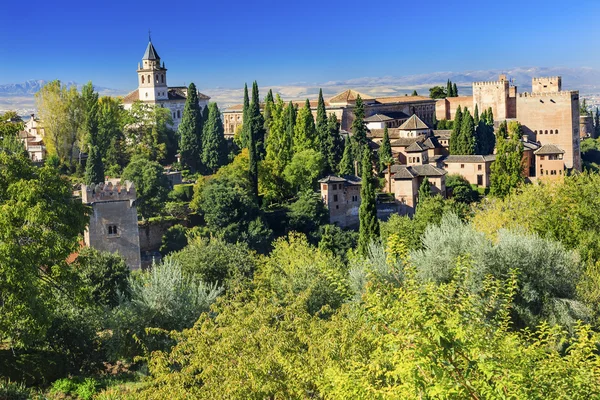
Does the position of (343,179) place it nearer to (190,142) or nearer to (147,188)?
(147,188)

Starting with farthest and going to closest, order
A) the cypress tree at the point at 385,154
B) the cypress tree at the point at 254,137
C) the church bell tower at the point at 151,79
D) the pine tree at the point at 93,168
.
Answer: the church bell tower at the point at 151,79 < the cypress tree at the point at 385,154 < the cypress tree at the point at 254,137 < the pine tree at the point at 93,168

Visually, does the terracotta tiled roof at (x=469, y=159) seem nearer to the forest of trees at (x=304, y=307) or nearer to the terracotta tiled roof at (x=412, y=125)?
the terracotta tiled roof at (x=412, y=125)

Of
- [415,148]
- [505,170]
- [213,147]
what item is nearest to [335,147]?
[415,148]

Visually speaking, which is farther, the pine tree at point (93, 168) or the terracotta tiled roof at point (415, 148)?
the terracotta tiled roof at point (415, 148)

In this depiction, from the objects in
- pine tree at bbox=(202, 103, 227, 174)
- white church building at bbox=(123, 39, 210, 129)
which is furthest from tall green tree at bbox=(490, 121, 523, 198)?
white church building at bbox=(123, 39, 210, 129)

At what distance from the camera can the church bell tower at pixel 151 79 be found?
58156 mm

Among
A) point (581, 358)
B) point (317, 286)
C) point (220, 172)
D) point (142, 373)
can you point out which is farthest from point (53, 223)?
point (220, 172)

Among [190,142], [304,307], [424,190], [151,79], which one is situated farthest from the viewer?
[151,79]

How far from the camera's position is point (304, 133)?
1795 inches

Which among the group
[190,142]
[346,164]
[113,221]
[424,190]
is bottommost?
[424,190]

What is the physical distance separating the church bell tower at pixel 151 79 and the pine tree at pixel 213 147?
12.4 meters

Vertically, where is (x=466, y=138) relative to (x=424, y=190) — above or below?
above

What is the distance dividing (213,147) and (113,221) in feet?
56.4

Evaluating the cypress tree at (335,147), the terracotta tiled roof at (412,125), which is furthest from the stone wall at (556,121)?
the cypress tree at (335,147)
